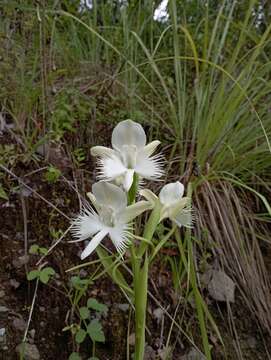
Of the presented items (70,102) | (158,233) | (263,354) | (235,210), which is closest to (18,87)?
(70,102)

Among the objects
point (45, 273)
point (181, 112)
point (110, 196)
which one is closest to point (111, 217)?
point (110, 196)

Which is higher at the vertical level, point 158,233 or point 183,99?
point 183,99

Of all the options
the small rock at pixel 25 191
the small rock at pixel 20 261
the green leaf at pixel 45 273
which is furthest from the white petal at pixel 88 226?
the small rock at pixel 25 191

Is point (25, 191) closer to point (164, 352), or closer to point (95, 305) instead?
point (95, 305)

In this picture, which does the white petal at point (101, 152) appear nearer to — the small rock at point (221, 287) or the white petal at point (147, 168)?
the white petal at point (147, 168)

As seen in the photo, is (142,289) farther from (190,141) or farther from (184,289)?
(190,141)

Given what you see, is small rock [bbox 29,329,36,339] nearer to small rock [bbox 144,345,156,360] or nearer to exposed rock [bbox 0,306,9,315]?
exposed rock [bbox 0,306,9,315]
